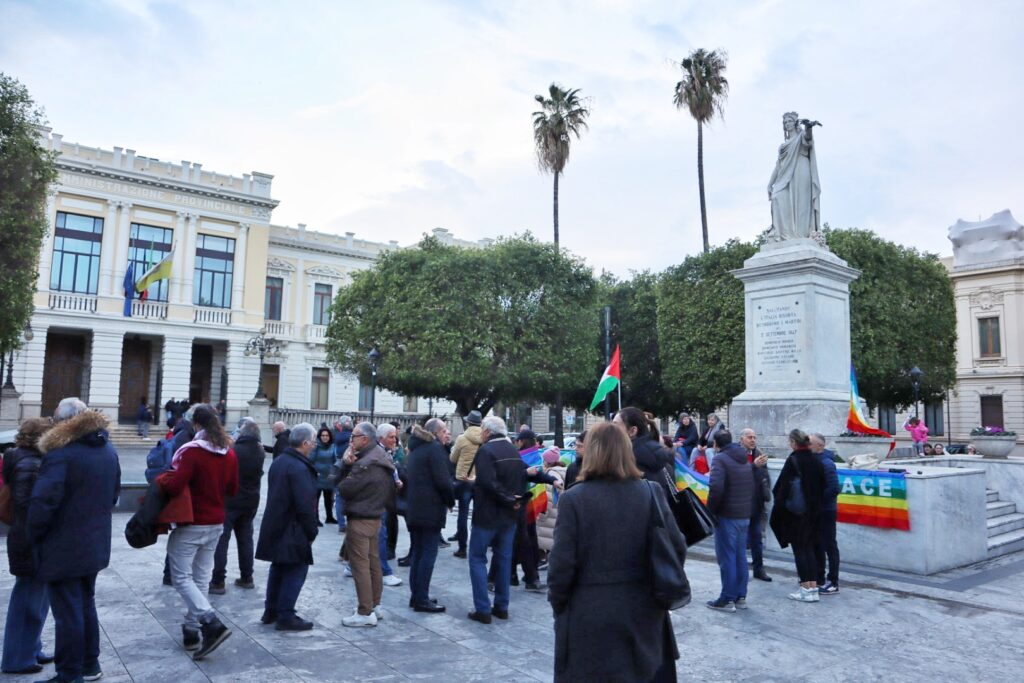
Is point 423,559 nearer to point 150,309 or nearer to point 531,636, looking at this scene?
point 531,636

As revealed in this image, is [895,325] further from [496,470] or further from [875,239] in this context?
[496,470]

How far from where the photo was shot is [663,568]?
3.31m

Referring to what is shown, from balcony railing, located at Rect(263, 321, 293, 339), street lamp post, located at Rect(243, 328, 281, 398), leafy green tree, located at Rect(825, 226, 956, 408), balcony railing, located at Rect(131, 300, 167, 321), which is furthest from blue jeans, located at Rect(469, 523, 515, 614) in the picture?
balcony railing, located at Rect(263, 321, 293, 339)

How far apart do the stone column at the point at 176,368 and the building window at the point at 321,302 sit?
28.8 ft

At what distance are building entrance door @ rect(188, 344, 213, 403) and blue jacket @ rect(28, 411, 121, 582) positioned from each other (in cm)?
3727

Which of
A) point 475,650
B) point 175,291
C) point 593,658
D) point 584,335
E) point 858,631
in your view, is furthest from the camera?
point 175,291

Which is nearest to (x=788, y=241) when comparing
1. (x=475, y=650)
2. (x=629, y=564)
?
(x=475, y=650)

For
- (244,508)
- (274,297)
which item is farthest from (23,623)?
(274,297)

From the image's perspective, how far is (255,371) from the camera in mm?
39219

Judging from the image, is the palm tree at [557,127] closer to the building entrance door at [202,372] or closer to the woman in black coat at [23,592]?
the building entrance door at [202,372]

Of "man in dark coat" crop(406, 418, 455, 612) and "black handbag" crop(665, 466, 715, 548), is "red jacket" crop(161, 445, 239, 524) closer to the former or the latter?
"man in dark coat" crop(406, 418, 455, 612)

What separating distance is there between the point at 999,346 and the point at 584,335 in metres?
29.5

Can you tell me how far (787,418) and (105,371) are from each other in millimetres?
32837

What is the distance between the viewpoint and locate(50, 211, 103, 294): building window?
113 feet
